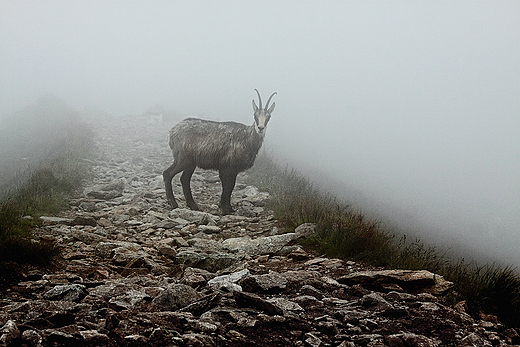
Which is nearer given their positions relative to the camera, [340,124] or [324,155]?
[324,155]

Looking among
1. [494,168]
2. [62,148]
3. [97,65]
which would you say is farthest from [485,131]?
[97,65]

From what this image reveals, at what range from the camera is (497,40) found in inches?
3255

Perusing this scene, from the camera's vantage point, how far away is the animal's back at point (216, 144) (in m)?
9.80

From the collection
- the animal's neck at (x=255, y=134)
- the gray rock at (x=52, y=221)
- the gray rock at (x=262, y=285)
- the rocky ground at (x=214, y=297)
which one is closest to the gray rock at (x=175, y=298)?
the rocky ground at (x=214, y=297)

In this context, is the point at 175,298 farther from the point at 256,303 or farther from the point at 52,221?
the point at 52,221

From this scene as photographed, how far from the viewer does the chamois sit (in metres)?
9.75

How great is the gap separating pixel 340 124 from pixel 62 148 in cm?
3478

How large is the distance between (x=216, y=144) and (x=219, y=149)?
158 millimetres

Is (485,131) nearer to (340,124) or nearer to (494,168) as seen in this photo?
(494,168)

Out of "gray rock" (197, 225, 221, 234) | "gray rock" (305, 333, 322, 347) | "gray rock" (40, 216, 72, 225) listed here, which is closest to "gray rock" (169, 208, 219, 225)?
"gray rock" (197, 225, 221, 234)

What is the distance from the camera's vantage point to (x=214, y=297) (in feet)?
10.6

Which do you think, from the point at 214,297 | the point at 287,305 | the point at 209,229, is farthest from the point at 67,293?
the point at 209,229

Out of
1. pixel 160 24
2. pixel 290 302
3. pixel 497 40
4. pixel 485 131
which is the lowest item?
pixel 290 302

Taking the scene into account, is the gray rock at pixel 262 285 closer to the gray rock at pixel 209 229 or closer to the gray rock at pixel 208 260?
the gray rock at pixel 208 260
